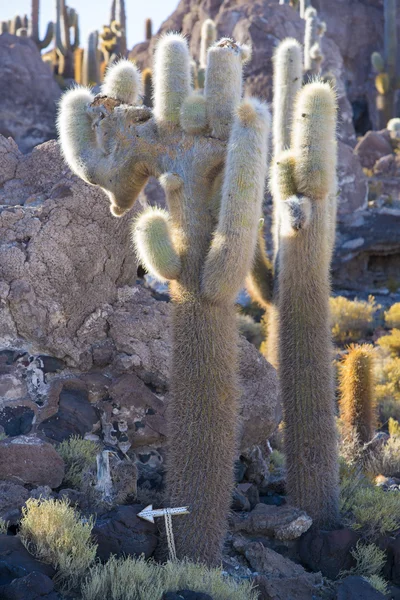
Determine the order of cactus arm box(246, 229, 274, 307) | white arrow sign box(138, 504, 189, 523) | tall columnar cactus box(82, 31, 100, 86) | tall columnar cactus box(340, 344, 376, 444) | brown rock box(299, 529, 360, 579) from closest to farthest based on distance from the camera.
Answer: white arrow sign box(138, 504, 189, 523) < brown rock box(299, 529, 360, 579) < tall columnar cactus box(340, 344, 376, 444) < cactus arm box(246, 229, 274, 307) < tall columnar cactus box(82, 31, 100, 86)

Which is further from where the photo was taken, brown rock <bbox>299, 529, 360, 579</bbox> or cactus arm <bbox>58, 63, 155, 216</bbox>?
cactus arm <bbox>58, 63, 155, 216</bbox>

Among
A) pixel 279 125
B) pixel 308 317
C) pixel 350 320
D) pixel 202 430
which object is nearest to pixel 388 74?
pixel 350 320

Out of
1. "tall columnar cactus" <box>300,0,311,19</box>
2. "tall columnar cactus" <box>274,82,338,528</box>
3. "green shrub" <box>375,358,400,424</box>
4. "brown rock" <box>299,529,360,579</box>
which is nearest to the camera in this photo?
"brown rock" <box>299,529,360,579</box>

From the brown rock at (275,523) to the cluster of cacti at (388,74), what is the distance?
29.3 m

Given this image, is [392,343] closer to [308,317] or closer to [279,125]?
[279,125]

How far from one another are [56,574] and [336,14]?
3826 centimetres

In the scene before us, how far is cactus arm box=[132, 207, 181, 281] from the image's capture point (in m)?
5.91

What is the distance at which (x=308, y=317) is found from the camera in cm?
707

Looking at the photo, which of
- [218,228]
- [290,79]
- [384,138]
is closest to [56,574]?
[218,228]

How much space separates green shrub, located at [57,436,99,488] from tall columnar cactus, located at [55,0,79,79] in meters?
22.9

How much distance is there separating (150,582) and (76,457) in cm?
173

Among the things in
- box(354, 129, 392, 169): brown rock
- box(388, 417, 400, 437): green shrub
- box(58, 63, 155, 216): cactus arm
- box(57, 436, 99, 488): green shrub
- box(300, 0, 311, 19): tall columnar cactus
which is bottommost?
box(388, 417, 400, 437): green shrub

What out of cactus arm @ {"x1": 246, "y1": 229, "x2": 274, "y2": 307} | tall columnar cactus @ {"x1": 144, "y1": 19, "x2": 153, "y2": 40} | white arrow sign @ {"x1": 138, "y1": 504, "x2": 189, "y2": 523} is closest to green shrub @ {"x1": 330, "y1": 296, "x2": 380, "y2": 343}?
cactus arm @ {"x1": 246, "y1": 229, "x2": 274, "y2": 307}

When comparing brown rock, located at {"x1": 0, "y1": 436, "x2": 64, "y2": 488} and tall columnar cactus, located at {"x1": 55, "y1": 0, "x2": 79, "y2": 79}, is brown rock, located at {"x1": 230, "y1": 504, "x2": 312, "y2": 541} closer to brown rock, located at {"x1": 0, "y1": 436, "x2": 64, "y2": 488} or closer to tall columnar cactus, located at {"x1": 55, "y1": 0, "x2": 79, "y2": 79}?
brown rock, located at {"x1": 0, "y1": 436, "x2": 64, "y2": 488}
